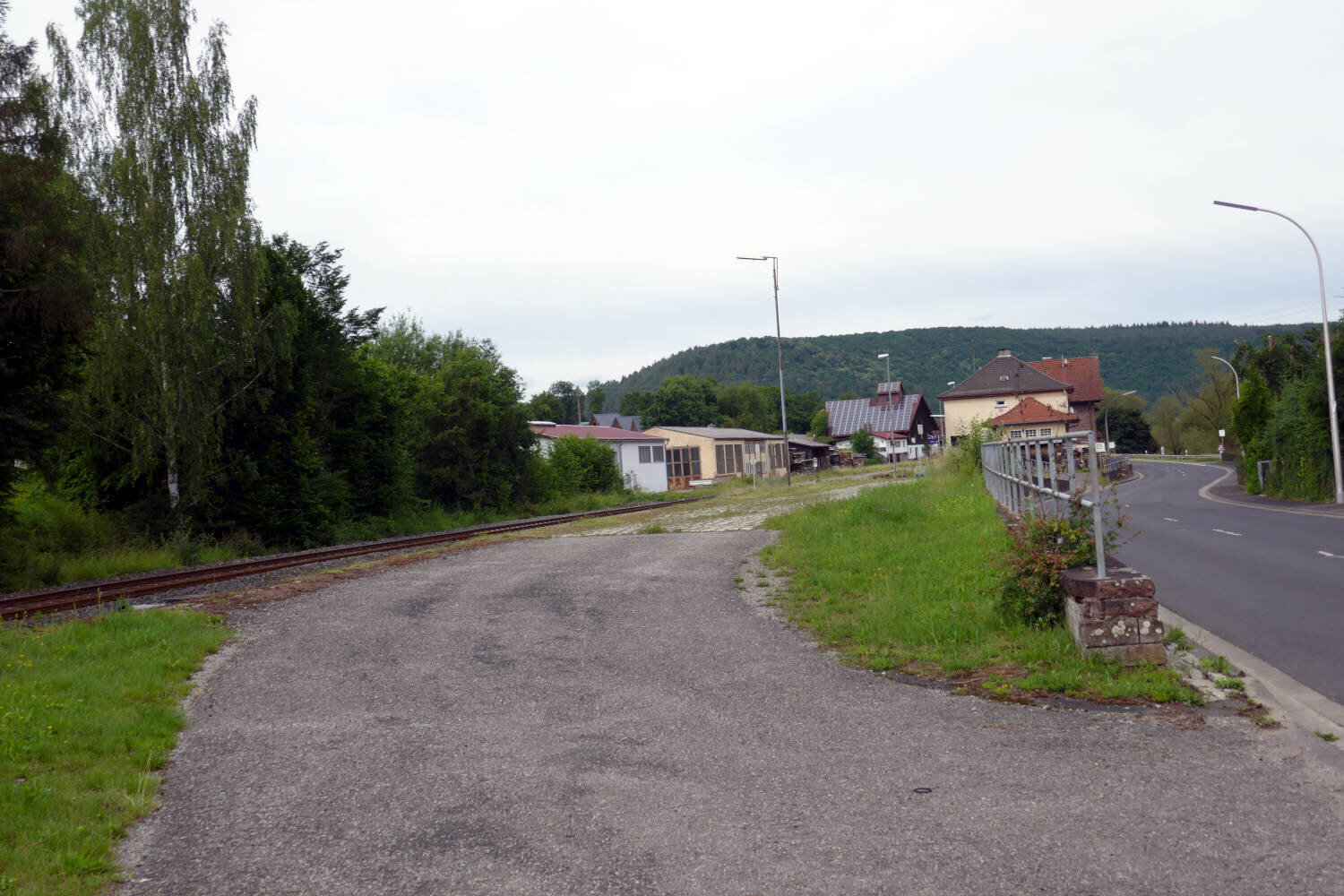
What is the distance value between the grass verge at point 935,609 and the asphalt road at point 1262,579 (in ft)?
5.69

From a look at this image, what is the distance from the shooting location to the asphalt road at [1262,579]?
8.24m

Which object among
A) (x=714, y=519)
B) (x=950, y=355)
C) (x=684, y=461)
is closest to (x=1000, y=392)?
(x=684, y=461)

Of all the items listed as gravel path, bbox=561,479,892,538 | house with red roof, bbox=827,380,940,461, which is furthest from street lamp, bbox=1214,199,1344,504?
house with red roof, bbox=827,380,940,461

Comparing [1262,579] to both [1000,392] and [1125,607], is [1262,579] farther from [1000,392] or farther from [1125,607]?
[1000,392]

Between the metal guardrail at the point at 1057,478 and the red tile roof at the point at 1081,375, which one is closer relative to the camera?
the metal guardrail at the point at 1057,478

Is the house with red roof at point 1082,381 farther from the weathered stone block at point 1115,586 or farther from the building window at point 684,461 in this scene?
the weathered stone block at point 1115,586

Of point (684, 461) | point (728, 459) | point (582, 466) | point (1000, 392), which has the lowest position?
point (728, 459)

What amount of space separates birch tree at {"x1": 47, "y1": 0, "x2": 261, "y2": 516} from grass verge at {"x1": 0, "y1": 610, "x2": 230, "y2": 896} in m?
12.1

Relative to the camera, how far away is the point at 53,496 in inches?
864

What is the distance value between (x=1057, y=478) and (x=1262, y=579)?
5669 millimetres

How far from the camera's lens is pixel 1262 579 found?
42.2 feet

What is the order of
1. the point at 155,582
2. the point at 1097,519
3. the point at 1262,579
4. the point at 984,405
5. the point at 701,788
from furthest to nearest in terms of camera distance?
1. the point at 984,405
2. the point at 155,582
3. the point at 1262,579
4. the point at 1097,519
5. the point at 701,788

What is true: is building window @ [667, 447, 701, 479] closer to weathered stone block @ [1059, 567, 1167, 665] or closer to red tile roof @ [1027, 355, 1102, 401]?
red tile roof @ [1027, 355, 1102, 401]

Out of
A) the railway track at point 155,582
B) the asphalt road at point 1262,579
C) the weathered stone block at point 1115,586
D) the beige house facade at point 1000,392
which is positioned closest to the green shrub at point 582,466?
the railway track at point 155,582
